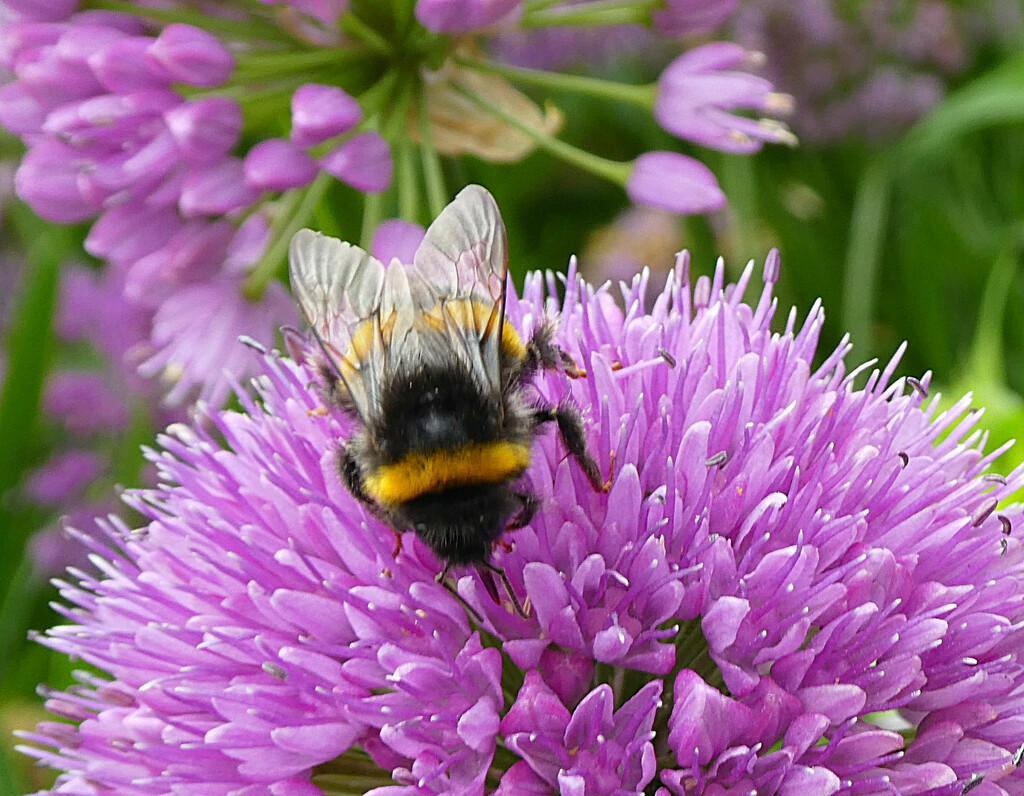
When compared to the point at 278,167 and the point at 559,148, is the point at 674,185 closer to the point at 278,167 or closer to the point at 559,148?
the point at 559,148

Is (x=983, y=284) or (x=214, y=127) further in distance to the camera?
(x=983, y=284)

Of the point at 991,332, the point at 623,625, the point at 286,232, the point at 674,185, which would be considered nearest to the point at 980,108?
the point at 991,332

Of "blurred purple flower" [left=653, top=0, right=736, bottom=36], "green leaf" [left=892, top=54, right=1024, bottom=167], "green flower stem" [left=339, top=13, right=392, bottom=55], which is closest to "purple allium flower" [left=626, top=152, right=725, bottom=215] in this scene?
"blurred purple flower" [left=653, top=0, right=736, bottom=36]

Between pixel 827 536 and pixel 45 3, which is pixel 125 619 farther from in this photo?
pixel 45 3

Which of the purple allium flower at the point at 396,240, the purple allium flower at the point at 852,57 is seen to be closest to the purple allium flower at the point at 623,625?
the purple allium flower at the point at 396,240

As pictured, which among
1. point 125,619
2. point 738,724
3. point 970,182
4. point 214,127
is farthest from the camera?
point 970,182

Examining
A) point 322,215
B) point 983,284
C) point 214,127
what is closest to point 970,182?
point 983,284
